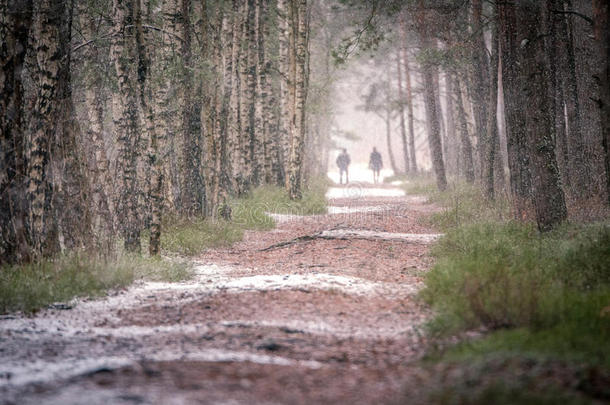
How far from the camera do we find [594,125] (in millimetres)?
14117

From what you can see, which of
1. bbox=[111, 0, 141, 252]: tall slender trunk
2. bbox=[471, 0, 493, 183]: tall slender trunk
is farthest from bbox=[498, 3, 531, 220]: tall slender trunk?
bbox=[111, 0, 141, 252]: tall slender trunk

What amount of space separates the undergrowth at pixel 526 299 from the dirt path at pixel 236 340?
0.42 meters

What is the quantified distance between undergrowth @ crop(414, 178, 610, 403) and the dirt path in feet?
1.39

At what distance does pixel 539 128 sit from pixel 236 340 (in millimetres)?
6912

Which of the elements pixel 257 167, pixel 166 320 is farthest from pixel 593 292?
pixel 257 167

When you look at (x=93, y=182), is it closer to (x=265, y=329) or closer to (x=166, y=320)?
(x=166, y=320)

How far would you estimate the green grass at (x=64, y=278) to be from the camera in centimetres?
639

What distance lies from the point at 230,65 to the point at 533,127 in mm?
10426

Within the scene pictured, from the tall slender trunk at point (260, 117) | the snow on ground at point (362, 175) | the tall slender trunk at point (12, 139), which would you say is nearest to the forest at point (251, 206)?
the tall slender trunk at point (12, 139)

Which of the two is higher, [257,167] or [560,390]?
[257,167]

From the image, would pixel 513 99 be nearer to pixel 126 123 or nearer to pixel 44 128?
pixel 126 123

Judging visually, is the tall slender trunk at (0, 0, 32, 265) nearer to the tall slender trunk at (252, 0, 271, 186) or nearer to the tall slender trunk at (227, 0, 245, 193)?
the tall slender trunk at (227, 0, 245, 193)

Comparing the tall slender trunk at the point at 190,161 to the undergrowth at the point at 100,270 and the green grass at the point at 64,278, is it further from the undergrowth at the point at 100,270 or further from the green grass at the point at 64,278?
the green grass at the point at 64,278

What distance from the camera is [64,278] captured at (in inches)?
276
